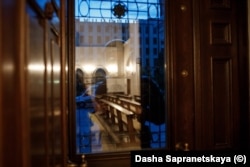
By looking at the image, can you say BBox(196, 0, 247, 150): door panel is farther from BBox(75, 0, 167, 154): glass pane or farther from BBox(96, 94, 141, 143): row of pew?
BBox(96, 94, 141, 143): row of pew

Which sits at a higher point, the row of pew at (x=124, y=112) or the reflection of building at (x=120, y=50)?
the reflection of building at (x=120, y=50)

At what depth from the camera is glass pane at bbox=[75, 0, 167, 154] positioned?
1510mm

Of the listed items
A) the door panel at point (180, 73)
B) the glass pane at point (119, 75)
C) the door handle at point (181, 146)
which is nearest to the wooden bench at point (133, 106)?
the glass pane at point (119, 75)

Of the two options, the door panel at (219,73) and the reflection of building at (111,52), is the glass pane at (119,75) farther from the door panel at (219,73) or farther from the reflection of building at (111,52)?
the door panel at (219,73)

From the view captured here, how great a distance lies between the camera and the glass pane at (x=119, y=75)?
1.51 meters

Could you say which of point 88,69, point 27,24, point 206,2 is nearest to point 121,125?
point 88,69

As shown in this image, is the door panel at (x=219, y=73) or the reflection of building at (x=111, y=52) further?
the door panel at (x=219, y=73)

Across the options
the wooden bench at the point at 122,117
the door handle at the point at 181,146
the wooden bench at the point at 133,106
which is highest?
the wooden bench at the point at 133,106

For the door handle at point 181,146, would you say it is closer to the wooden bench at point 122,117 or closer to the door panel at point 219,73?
the door panel at point 219,73

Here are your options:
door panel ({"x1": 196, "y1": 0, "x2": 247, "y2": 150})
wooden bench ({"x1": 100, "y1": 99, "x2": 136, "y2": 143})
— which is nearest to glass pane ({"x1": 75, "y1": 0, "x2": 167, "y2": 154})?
wooden bench ({"x1": 100, "y1": 99, "x2": 136, "y2": 143})

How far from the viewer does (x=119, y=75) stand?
1.56 metres

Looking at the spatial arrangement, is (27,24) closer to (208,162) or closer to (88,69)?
(88,69)

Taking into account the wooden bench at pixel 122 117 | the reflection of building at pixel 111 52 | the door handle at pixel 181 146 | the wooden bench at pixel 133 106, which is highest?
the reflection of building at pixel 111 52

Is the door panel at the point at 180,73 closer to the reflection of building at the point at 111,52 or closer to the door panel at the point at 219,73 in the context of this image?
the door panel at the point at 219,73
